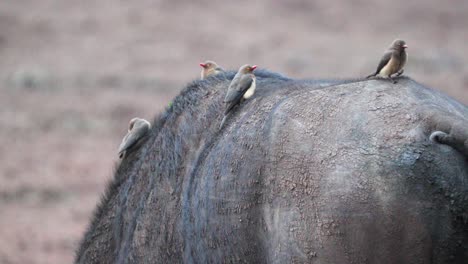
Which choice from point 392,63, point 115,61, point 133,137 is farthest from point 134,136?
point 115,61

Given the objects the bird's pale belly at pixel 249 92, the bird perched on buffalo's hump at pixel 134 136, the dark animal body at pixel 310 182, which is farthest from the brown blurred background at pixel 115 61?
the bird's pale belly at pixel 249 92

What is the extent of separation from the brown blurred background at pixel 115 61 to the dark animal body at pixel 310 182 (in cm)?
706

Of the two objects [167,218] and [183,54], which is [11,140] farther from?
[167,218]

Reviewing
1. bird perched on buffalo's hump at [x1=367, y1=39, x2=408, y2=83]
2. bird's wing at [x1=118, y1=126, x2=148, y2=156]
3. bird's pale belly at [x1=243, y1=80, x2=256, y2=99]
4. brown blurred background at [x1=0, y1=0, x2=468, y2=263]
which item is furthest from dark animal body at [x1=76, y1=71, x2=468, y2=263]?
brown blurred background at [x1=0, y1=0, x2=468, y2=263]

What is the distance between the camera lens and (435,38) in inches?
906

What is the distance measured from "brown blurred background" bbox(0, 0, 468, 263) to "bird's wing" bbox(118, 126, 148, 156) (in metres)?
6.37

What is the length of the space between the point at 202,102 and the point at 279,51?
17.5m

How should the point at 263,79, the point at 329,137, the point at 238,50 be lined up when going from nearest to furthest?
the point at 329,137 → the point at 263,79 → the point at 238,50

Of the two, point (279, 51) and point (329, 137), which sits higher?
point (279, 51)

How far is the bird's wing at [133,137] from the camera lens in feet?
17.0

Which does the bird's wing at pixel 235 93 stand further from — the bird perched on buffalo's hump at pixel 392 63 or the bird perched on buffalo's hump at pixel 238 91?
the bird perched on buffalo's hump at pixel 392 63

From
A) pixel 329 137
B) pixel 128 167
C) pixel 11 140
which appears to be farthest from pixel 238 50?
pixel 329 137

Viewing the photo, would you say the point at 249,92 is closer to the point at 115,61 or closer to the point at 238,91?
the point at 238,91

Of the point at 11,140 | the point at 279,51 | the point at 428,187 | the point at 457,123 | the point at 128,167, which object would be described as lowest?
the point at 428,187
